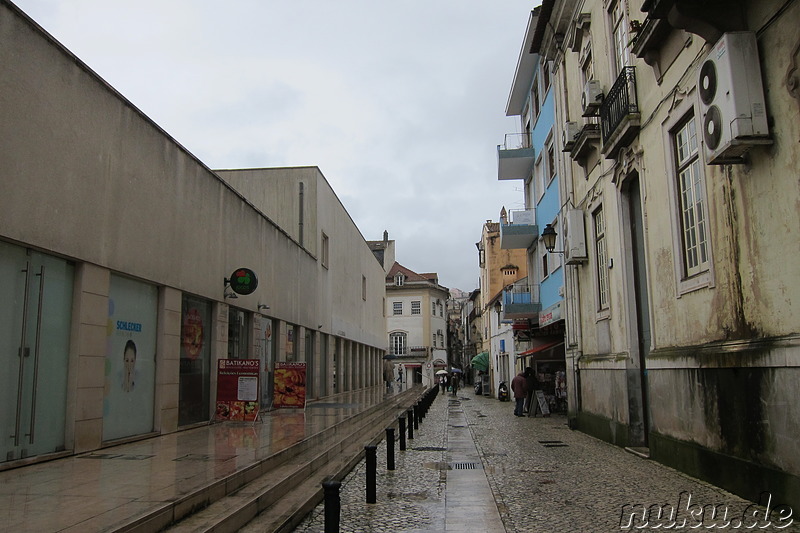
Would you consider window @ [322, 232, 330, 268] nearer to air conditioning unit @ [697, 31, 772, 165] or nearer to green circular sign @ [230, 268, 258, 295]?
green circular sign @ [230, 268, 258, 295]

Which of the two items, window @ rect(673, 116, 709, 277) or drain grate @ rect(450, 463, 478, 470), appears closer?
window @ rect(673, 116, 709, 277)

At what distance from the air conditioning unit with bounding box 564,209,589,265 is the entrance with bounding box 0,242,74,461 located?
34.2 ft

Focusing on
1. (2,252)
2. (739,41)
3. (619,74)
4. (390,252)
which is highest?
(390,252)

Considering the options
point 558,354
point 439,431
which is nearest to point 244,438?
point 439,431

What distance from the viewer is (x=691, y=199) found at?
889cm

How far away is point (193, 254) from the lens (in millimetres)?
13914

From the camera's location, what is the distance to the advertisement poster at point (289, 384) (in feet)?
56.3

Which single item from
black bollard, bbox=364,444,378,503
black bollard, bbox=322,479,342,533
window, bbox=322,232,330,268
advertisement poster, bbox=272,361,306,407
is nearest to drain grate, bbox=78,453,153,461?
black bollard, bbox=364,444,378,503

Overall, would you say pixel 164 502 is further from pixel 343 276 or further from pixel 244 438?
pixel 343 276

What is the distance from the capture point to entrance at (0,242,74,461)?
837 cm

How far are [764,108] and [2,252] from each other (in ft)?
29.9

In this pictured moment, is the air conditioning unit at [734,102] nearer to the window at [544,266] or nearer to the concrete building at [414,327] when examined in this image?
the window at [544,266]

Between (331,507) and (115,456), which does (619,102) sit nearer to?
(331,507)

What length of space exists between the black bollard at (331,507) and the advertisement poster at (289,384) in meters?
12.2
